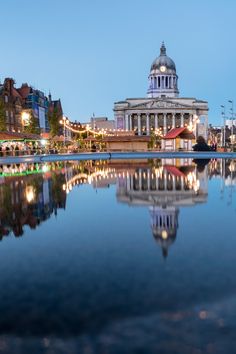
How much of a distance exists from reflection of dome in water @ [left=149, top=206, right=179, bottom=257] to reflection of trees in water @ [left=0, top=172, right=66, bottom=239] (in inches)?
133

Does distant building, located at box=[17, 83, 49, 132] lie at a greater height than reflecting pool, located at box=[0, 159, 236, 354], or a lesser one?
greater

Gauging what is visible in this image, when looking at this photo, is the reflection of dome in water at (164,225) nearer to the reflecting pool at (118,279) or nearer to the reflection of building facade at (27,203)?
the reflecting pool at (118,279)

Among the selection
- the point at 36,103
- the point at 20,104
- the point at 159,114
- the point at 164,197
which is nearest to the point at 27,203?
the point at 164,197

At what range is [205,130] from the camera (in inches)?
5994

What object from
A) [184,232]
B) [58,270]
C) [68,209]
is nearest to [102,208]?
[68,209]

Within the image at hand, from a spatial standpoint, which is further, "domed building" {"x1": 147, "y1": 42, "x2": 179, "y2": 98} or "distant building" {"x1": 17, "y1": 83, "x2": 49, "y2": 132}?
"domed building" {"x1": 147, "y1": 42, "x2": 179, "y2": 98}

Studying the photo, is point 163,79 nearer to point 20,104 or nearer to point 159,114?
point 159,114

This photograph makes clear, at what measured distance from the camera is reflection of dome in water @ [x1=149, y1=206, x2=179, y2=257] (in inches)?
327

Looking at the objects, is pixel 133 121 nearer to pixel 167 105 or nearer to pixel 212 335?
pixel 167 105

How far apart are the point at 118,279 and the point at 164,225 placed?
426 cm

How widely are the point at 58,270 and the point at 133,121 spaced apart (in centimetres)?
15465

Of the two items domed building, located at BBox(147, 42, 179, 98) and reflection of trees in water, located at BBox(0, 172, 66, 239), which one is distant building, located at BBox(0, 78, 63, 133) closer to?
reflection of trees in water, located at BBox(0, 172, 66, 239)

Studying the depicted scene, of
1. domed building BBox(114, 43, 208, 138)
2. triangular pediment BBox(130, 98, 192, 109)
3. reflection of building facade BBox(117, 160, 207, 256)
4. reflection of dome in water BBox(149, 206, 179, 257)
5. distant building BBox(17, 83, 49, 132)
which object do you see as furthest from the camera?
domed building BBox(114, 43, 208, 138)

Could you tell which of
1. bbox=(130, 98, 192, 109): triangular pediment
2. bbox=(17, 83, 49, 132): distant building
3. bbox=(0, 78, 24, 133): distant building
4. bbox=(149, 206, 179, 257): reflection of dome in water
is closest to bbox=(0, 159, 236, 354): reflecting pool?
bbox=(149, 206, 179, 257): reflection of dome in water
